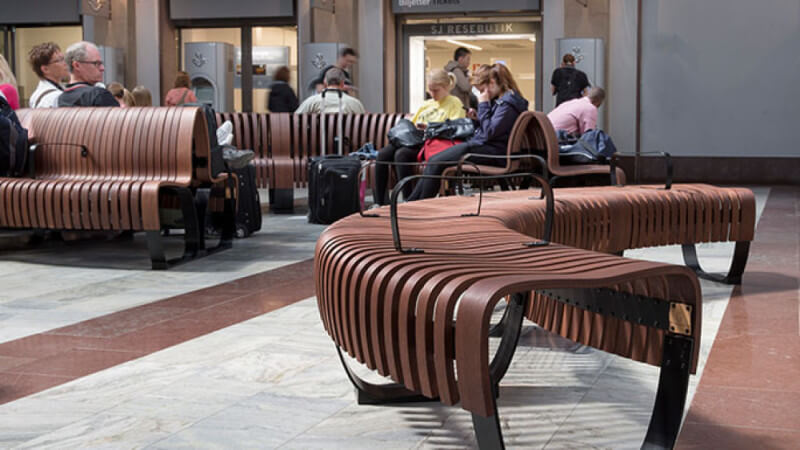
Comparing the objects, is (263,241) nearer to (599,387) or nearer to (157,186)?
(157,186)

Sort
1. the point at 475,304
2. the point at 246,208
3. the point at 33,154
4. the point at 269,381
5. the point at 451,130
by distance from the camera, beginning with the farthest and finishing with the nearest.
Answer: the point at 451,130, the point at 246,208, the point at 33,154, the point at 269,381, the point at 475,304

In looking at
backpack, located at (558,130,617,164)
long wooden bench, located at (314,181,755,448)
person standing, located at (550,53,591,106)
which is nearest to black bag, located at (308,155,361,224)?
backpack, located at (558,130,617,164)

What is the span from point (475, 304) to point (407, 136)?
7305mm

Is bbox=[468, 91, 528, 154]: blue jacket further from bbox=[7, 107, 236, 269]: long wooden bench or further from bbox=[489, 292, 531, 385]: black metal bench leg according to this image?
bbox=[489, 292, 531, 385]: black metal bench leg

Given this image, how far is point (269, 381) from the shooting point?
332cm

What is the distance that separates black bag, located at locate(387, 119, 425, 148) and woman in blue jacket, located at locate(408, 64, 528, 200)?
2.86ft

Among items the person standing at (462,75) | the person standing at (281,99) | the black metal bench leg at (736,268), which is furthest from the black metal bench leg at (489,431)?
the person standing at (462,75)

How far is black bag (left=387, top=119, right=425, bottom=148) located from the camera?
9180mm

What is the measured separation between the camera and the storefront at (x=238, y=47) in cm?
1808

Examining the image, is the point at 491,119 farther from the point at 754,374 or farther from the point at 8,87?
the point at 754,374

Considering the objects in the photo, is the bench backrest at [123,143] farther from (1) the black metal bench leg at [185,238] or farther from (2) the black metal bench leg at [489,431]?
(2) the black metal bench leg at [489,431]

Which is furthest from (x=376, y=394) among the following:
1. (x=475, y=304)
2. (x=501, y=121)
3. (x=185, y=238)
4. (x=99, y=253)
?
(x=501, y=121)

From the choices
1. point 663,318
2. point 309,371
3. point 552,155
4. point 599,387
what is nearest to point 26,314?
point 309,371

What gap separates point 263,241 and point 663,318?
560cm
